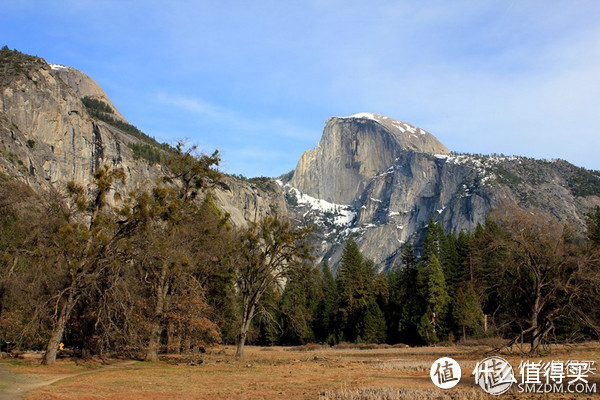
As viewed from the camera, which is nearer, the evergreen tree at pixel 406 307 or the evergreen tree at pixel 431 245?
the evergreen tree at pixel 406 307

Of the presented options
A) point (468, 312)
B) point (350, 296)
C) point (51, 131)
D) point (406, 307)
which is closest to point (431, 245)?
point (406, 307)

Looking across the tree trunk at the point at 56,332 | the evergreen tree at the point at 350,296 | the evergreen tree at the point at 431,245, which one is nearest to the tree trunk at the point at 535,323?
the tree trunk at the point at 56,332

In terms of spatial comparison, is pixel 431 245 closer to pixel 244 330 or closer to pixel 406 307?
pixel 406 307

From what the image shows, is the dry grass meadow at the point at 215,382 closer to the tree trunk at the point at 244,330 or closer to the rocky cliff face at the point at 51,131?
the tree trunk at the point at 244,330

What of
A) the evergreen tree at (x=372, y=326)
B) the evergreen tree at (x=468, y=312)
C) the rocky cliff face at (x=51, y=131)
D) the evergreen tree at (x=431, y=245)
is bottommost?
the evergreen tree at (x=372, y=326)

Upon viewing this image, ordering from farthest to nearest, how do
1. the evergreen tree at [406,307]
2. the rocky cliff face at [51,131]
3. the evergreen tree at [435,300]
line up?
the rocky cliff face at [51,131]
the evergreen tree at [406,307]
the evergreen tree at [435,300]

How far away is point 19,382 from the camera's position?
1683 cm

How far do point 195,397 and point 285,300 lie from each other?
6229 cm

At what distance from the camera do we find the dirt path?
48.2ft

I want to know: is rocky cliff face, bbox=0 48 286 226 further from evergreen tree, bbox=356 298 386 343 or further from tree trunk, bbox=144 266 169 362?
tree trunk, bbox=144 266 169 362

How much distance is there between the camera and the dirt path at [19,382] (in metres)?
14.7

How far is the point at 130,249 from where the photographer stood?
23594mm

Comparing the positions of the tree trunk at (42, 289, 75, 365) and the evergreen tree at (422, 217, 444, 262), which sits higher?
the evergreen tree at (422, 217, 444, 262)

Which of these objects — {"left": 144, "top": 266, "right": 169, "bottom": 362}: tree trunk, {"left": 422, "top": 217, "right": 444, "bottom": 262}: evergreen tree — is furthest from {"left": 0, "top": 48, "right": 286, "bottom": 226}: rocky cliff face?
{"left": 144, "top": 266, "right": 169, "bottom": 362}: tree trunk
